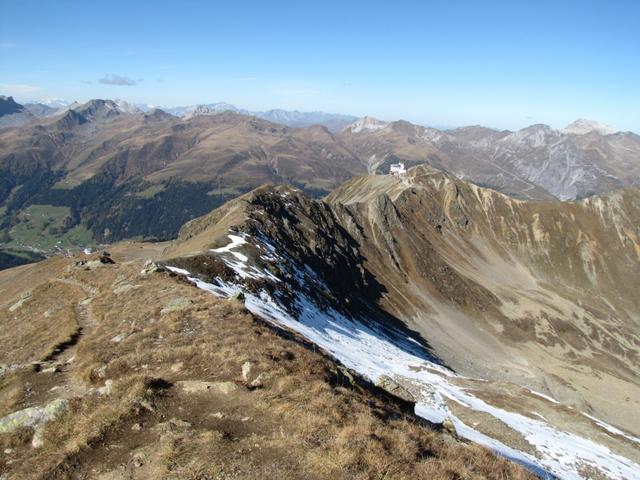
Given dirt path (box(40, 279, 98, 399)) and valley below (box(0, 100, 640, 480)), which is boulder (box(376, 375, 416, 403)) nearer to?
valley below (box(0, 100, 640, 480))

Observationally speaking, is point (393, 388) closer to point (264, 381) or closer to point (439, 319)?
point (264, 381)

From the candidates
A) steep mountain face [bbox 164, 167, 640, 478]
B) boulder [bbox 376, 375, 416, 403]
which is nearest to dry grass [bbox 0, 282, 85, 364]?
steep mountain face [bbox 164, 167, 640, 478]

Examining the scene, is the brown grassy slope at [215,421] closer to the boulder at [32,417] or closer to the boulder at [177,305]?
the boulder at [32,417]

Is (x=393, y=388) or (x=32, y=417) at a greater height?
(x=32, y=417)

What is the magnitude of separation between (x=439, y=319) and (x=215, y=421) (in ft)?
399

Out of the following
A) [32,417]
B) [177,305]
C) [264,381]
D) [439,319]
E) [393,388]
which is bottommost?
[439,319]

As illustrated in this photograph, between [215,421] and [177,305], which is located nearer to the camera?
[215,421]

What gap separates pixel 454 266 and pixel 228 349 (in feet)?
529

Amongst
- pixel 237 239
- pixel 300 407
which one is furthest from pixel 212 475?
pixel 237 239

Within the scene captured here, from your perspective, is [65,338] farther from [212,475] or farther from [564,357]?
[564,357]

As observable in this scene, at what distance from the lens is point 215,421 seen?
1791 cm

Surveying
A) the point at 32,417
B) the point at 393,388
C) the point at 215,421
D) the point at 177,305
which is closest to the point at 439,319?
the point at 393,388

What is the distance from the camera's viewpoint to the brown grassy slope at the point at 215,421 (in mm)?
14844

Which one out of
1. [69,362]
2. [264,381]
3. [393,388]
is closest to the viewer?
[264,381]
